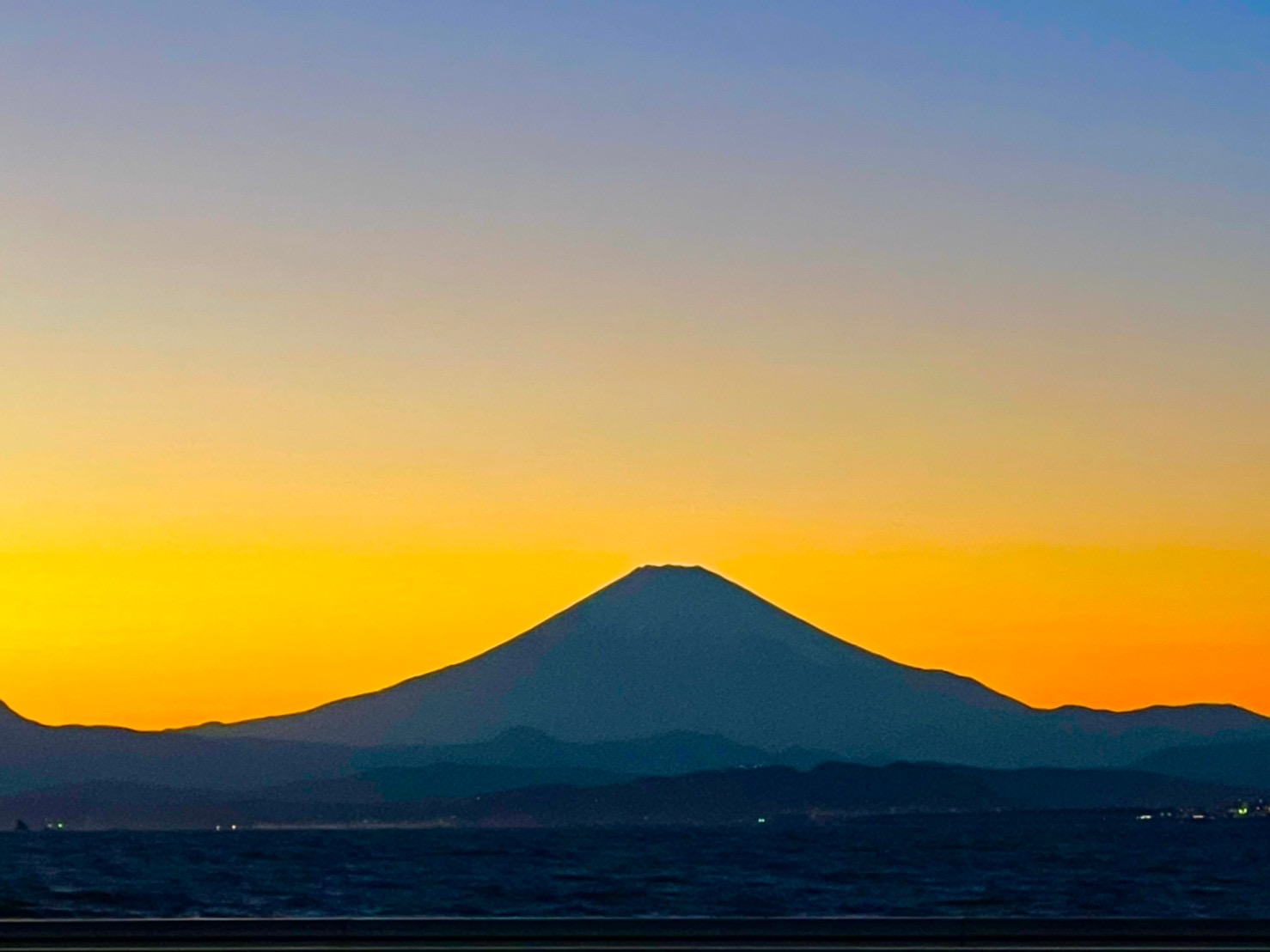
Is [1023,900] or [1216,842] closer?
[1023,900]

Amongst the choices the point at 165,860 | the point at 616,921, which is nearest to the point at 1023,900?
the point at 616,921

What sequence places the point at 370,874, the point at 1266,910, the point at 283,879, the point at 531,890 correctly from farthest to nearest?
the point at 370,874
the point at 283,879
the point at 531,890
the point at 1266,910

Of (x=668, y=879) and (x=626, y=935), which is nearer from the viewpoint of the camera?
(x=626, y=935)

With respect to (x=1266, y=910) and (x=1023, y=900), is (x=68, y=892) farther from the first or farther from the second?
(x=1266, y=910)

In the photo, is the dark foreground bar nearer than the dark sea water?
Yes
